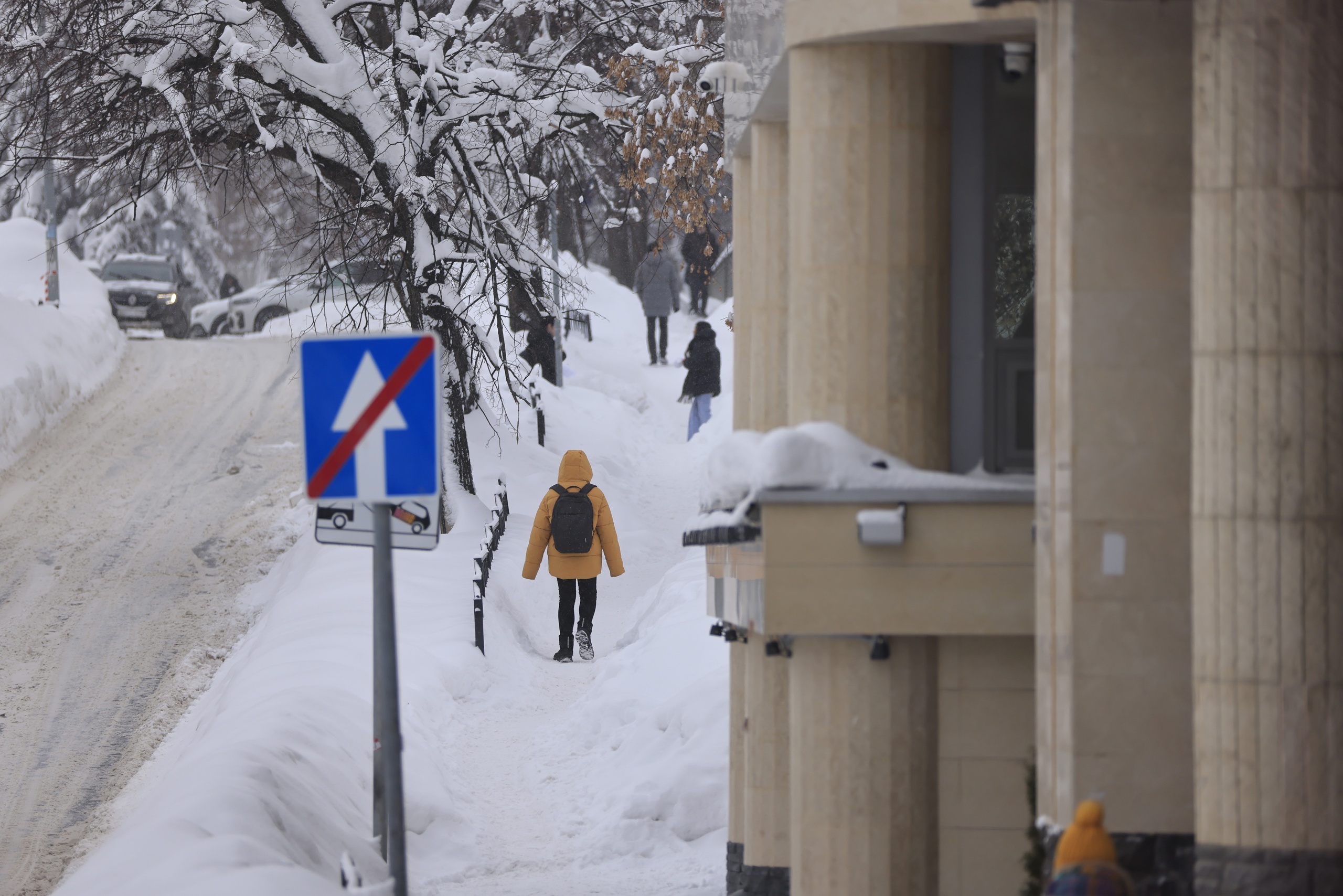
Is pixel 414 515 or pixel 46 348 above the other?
pixel 46 348

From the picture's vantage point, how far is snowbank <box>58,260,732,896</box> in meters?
7.39

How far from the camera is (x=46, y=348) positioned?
2500 cm

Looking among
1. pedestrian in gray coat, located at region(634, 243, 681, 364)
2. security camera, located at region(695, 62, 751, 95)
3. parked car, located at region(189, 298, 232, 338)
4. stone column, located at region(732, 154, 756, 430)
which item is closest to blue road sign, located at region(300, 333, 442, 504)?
stone column, located at region(732, 154, 756, 430)

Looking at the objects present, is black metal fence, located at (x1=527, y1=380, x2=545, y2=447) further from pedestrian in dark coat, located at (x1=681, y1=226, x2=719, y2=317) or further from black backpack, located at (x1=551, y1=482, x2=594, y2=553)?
black backpack, located at (x1=551, y1=482, x2=594, y2=553)

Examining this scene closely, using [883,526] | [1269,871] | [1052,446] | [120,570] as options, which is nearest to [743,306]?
[883,526]

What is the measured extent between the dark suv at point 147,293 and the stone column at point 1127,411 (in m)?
31.3

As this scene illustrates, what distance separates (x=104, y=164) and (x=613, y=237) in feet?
60.6

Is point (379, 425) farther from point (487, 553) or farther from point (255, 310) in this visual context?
point (255, 310)

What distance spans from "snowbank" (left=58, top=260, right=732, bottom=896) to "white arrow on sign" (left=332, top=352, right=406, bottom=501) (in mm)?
2018

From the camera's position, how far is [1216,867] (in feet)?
15.0

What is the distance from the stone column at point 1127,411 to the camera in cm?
517

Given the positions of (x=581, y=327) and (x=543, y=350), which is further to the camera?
(x=581, y=327)

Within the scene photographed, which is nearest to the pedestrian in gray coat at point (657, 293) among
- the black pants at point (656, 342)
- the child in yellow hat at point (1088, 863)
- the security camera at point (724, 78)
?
the black pants at point (656, 342)

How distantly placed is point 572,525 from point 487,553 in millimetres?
2114
